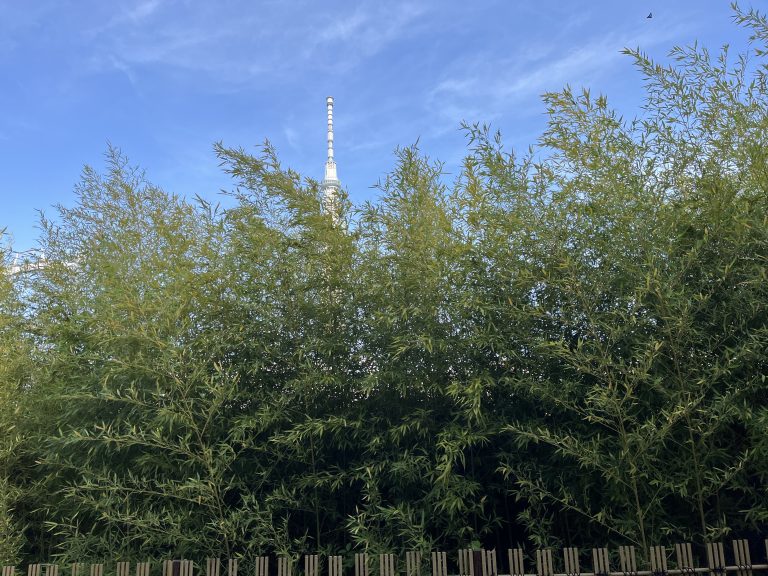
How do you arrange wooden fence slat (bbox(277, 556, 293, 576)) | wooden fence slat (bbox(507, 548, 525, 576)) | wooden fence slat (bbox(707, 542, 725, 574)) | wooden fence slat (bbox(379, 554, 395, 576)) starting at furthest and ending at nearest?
wooden fence slat (bbox(277, 556, 293, 576))
wooden fence slat (bbox(379, 554, 395, 576))
wooden fence slat (bbox(507, 548, 525, 576))
wooden fence slat (bbox(707, 542, 725, 574))

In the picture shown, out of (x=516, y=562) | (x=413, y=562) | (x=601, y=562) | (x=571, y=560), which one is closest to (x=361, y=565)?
(x=413, y=562)

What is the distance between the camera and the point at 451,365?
11.4ft

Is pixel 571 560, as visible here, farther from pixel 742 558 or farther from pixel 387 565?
pixel 387 565

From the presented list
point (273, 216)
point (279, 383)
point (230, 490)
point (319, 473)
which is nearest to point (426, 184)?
point (273, 216)

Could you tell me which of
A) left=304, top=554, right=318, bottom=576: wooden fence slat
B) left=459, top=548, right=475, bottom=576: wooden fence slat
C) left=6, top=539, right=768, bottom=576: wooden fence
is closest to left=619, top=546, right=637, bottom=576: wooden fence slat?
left=6, top=539, right=768, bottom=576: wooden fence

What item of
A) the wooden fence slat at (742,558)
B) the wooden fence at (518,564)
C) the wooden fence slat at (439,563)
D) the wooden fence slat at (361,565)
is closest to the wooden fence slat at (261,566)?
the wooden fence at (518,564)

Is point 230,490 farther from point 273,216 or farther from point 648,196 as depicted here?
point 648,196

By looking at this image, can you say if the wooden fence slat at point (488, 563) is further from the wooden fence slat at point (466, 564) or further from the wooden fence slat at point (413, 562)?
the wooden fence slat at point (413, 562)

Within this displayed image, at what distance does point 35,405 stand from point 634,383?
13.0 feet

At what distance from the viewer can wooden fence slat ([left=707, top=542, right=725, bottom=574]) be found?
2.82 m

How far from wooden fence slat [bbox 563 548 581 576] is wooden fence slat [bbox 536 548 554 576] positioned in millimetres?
73

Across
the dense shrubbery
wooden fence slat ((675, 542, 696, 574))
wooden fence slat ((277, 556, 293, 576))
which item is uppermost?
the dense shrubbery

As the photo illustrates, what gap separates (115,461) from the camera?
380cm

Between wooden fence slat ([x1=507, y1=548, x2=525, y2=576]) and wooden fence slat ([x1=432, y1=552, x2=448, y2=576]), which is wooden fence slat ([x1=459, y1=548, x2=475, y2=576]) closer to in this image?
wooden fence slat ([x1=432, y1=552, x2=448, y2=576])
